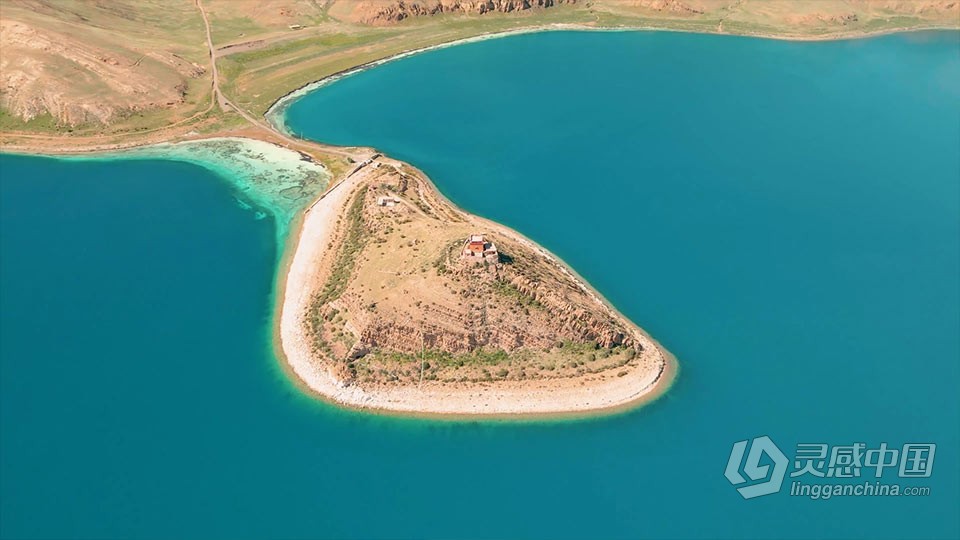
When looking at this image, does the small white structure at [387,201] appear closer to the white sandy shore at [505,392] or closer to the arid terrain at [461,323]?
the arid terrain at [461,323]

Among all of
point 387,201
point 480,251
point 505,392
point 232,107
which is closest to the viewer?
point 505,392

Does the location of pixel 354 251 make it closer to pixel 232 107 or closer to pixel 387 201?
pixel 387 201

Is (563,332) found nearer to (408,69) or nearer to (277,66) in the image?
(408,69)

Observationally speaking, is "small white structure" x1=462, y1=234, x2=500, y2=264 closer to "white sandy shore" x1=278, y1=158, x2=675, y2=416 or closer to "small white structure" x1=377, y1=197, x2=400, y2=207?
"white sandy shore" x1=278, y1=158, x2=675, y2=416

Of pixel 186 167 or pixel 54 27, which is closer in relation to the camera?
pixel 186 167

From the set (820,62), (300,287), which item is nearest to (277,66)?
(300,287)

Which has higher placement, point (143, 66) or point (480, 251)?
point (143, 66)

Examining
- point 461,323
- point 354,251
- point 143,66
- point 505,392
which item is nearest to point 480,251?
point 461,323

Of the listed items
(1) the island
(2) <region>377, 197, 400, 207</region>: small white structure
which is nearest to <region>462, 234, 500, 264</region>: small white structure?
(1) the island

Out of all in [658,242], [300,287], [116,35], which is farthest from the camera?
[116,35]

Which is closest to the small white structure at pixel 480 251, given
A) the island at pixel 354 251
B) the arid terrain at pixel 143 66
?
the island at pixel 354 251

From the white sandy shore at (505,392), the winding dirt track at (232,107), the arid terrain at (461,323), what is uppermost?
the winding dirt track at (232,107)
